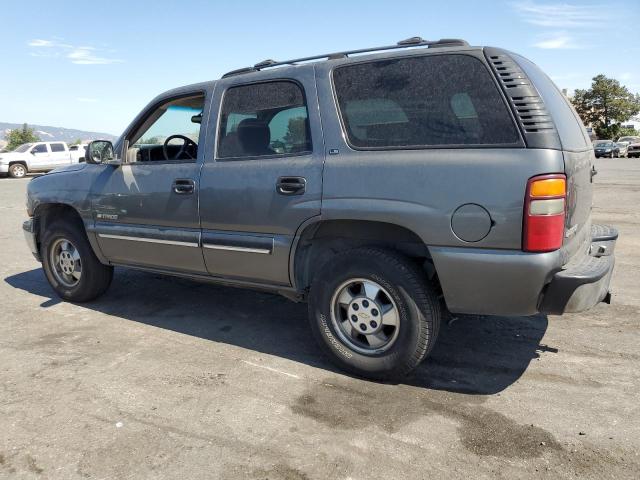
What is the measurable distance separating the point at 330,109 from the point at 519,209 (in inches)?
54.0

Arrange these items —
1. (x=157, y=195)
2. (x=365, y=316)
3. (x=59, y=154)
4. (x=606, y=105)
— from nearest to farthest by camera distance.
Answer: (x=365, y=316) < (x=157, y=195) < (x=59, y=154) < (x=606, y=105)

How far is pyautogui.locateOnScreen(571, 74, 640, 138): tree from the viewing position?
61.2 meters

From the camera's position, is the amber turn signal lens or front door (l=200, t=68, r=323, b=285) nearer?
the amber turn signal lens

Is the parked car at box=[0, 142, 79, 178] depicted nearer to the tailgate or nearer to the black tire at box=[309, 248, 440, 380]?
the black tire at box=[309, 248, 440, 380]

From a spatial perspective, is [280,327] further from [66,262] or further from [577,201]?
[577,201]

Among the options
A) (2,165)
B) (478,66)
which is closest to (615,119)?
(2,165)

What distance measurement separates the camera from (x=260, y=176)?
11.8 ft

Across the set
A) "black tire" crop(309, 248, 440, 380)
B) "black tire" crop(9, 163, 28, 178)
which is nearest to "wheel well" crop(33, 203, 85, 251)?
"black tire" crop(309, 248, 440, 380)

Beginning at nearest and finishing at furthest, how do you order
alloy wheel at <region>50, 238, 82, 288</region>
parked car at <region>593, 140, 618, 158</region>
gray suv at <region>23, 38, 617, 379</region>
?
gray suv at <region>23, 38, 617, 379</region> < alloy wheel at <region>50, 238, 82, 288</region> < parked car at <region>593, 140, 618, 158</region>

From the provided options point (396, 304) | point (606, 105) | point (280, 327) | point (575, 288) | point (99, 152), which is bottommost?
point (280, 327)

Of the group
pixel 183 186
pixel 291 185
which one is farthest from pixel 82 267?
pixel 291 185

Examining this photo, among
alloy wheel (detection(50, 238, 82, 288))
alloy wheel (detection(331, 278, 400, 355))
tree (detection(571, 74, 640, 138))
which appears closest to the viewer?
alloy wheel (detection(331, 278, 400, 355))

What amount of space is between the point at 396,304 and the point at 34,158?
89.4 feet

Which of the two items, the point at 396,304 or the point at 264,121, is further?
the point at 264,121
